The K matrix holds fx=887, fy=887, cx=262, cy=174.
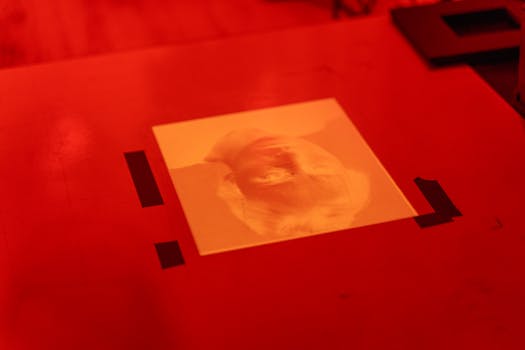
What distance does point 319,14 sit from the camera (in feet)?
11.2

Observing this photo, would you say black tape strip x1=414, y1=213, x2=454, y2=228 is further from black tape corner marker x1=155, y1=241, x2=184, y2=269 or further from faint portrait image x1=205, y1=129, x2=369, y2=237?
black tape corner marker x1=155, y1=241, x2=184, y2=269

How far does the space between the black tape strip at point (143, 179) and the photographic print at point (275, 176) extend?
0.12 ft

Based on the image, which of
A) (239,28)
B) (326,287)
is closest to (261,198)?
(326,287)

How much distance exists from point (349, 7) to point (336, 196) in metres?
2.26

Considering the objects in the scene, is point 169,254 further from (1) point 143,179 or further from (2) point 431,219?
(2) point 431,219

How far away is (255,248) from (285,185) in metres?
0.15

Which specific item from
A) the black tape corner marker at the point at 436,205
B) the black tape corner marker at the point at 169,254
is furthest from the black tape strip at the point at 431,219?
the black tape corner marker at the point at 169,254

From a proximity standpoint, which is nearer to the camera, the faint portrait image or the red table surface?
the red table surface

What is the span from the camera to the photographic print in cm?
131

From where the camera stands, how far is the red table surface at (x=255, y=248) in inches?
45.0

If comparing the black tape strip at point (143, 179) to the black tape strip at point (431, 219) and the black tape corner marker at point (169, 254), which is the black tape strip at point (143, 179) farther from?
the black tape strip at point (431, 219)

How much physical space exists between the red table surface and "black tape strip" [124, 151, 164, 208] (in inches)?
0.6

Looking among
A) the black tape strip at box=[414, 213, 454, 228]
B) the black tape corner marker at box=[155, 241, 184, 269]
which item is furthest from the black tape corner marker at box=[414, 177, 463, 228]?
the black tape corner marker at box=[155, 241, 184, 269]

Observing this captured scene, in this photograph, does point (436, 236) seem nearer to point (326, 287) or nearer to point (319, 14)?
point (326, 287)
